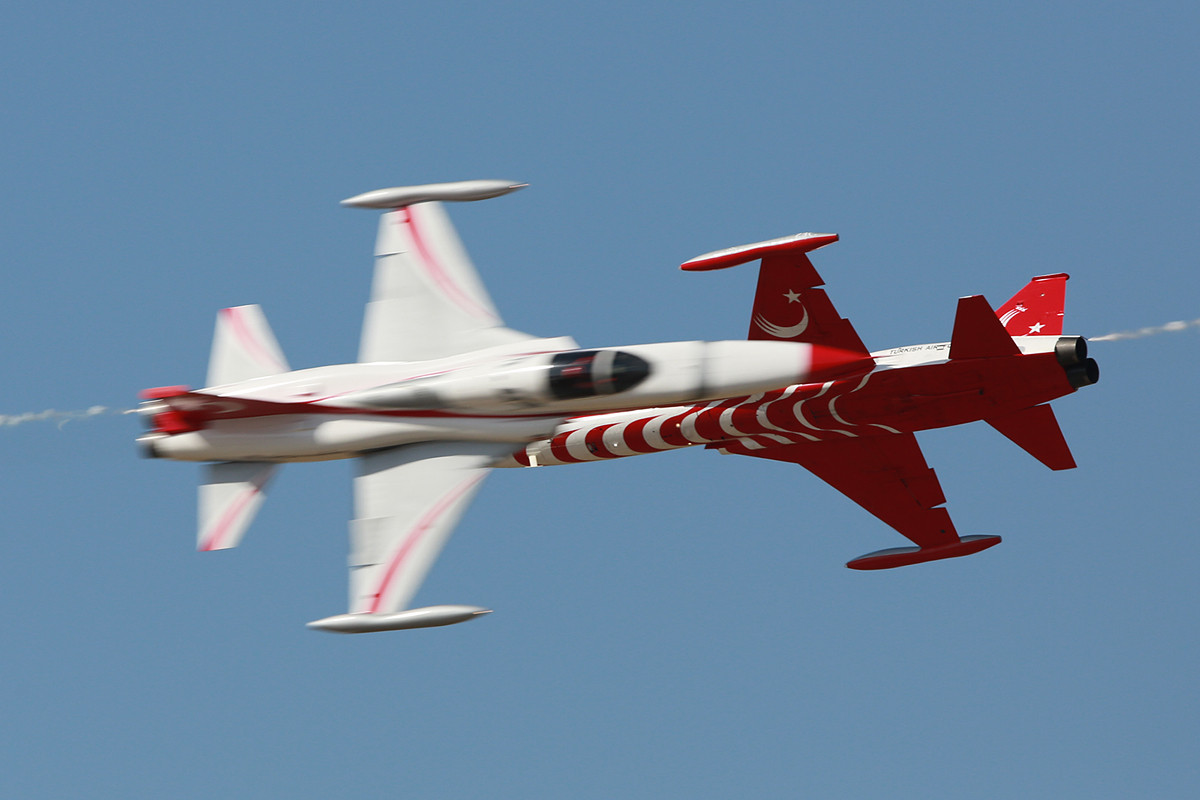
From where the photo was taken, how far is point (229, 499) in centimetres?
2633

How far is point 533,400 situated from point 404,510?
2676 millimetres

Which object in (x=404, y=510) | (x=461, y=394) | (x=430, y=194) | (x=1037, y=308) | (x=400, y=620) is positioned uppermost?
(x=430, y=194)

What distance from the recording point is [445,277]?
2792 cm

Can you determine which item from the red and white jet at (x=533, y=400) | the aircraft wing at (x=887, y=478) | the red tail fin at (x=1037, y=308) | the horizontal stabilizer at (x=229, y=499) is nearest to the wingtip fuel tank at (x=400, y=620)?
the red and white jet at (x=533, y=400)

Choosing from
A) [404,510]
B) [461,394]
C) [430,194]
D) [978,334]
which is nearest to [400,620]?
[404,510]

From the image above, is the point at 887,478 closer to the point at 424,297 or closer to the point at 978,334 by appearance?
the point at 978,334

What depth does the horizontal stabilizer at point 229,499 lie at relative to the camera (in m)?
26.2

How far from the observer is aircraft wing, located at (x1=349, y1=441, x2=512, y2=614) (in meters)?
24.9

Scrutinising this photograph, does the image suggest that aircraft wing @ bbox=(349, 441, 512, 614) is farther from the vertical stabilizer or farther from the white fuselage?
the vertical stabilizer

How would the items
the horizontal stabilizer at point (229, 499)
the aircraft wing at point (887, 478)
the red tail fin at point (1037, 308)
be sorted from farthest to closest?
1. the aircraft wing at point (887, 478)
2. the red tail fin at point (1037, 308)
3. the horizontal stabilizer at point (229, 499)

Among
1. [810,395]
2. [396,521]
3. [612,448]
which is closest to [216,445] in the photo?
[396,521]

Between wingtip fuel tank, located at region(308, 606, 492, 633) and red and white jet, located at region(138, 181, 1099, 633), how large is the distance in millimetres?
32

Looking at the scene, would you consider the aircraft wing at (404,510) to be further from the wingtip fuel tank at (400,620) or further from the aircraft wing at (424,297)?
the aircraft wing at (424,297)

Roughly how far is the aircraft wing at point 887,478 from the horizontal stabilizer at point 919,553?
3 cm
